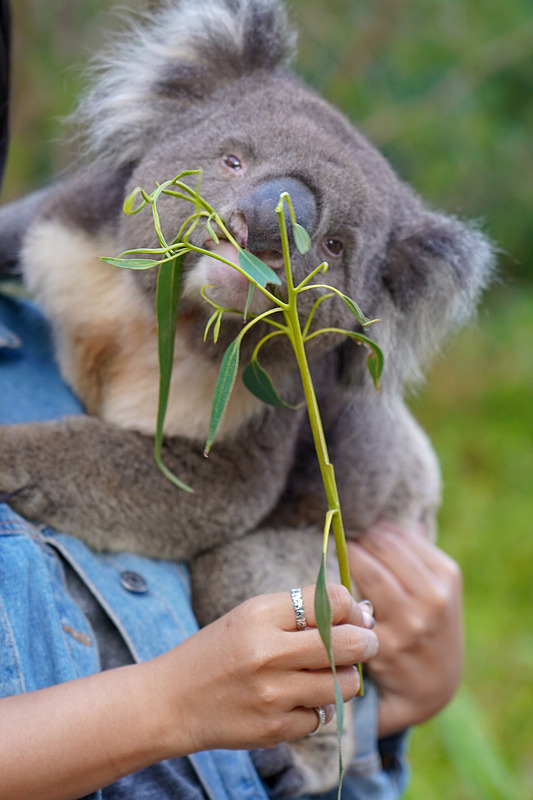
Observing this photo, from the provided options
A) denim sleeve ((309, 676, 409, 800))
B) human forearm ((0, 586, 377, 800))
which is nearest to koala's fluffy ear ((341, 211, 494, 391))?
denim sleeve ((309, 676, 409, 800))

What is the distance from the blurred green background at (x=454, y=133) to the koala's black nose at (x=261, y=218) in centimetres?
220

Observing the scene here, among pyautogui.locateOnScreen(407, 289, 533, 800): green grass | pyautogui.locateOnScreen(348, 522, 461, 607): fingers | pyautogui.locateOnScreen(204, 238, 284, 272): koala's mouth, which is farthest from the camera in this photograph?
pyautogui.locateOnScreen(407, 289, 533, 800): green grass

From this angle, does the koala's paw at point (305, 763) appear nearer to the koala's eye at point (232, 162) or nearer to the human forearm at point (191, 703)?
the human forearm at point (191, 703)

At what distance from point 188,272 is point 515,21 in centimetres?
355

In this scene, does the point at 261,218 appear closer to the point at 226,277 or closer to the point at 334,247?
the point at 226,277

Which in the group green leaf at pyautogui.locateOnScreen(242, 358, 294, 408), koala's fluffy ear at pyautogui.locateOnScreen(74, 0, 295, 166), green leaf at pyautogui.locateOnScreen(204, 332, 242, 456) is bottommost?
green leaf at pyautogui.locateOnScreen(242, 358, 294, 408)

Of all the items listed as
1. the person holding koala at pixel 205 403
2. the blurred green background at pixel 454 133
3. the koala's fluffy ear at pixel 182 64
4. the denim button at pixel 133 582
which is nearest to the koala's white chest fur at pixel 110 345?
the person holding koala at pixel 205 403

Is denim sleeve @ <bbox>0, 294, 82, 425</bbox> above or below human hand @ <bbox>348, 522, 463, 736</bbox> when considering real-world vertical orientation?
above

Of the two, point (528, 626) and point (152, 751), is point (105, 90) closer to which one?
point (152, 751)

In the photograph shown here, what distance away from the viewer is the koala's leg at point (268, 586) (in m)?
1.74

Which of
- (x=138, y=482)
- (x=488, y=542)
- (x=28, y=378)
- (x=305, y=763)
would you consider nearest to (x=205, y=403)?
(x=138, y=482)

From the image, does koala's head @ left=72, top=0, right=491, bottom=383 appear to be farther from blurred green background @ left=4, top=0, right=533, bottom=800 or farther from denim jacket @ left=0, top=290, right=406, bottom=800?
blurred green background @ left=4, top=0, right=533, bottom=800

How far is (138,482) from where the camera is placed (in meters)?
1.69

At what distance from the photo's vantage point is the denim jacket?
1190mm
